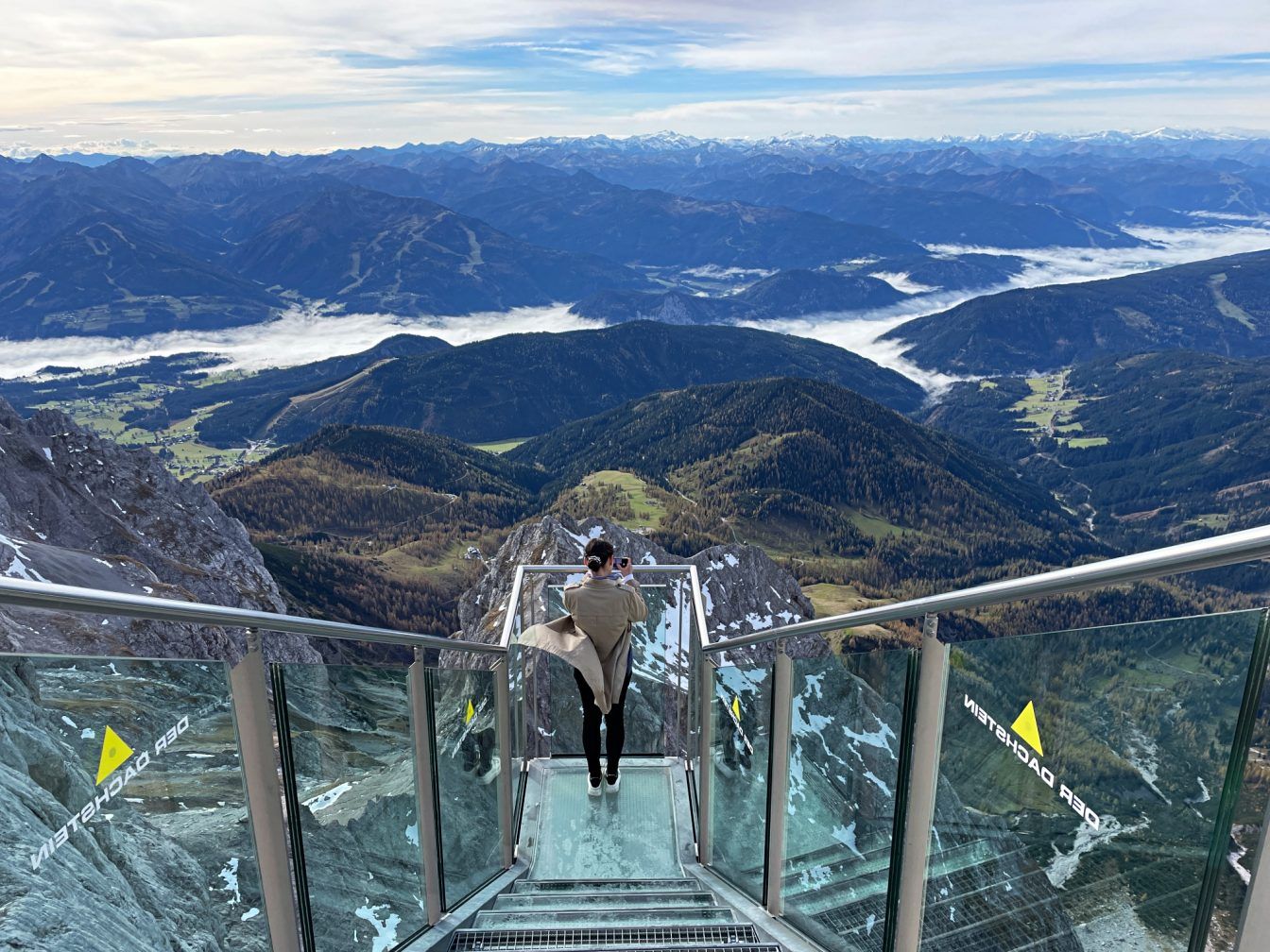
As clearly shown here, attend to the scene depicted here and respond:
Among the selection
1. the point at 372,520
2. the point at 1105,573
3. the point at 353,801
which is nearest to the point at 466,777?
the point at 353,801

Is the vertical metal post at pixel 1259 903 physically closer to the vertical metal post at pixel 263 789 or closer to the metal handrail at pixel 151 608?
the metal handrail at pixel 151 608

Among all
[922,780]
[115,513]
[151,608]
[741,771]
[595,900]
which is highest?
[151,608]

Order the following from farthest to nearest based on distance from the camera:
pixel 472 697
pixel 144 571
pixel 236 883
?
pixel 144 571 → pixel 472 697 → pixel 236 883

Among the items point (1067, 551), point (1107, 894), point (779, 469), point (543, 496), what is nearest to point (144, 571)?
point (1107, 894)

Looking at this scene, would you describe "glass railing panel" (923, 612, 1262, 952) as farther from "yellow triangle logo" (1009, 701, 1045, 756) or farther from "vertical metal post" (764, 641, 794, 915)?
"vertical metal post" (764, 641, 794, 915)

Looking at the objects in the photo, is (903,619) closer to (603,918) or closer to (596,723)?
(603,918)

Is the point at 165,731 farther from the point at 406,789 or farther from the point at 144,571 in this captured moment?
the point at 144,571
